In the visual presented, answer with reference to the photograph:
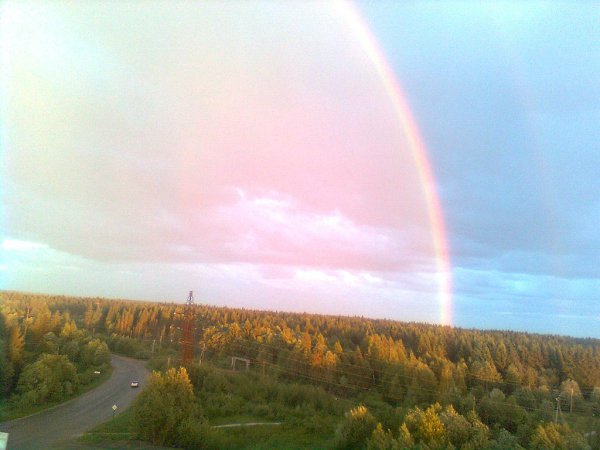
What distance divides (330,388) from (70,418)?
2891cm

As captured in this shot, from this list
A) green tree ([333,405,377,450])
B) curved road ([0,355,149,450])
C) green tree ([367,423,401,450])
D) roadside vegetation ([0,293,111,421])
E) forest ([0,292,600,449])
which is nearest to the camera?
green tree ([367,423,401,450])

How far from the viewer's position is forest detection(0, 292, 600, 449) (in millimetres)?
20672

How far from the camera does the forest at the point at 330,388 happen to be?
20.7 m

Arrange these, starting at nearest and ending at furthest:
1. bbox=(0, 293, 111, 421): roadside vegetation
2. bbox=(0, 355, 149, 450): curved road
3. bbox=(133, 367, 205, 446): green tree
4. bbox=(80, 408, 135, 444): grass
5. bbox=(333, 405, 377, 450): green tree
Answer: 1. bbox=(133, 367, 205, 446): green tree
2. bbox=(80, 408, 135, 444): grass
3. bbox=(0, 355, 149, 450): curved road
4. bbox=(333, 405, 377, 450): green tree
5. bbox=(0, 293, 111, 421): roadside vegetation

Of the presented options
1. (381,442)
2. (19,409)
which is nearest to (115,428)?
(19,409)

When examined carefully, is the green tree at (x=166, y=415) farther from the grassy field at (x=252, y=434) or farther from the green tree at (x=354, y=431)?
the green tree at (x=354, y=431)

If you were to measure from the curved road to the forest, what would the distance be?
179 centimetres

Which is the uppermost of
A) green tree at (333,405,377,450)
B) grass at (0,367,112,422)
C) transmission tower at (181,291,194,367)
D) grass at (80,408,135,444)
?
transmission tower at (181,291,194,367)

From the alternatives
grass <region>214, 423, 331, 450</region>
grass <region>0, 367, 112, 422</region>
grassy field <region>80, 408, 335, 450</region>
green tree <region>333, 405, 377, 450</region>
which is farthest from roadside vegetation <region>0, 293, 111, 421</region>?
green tree <region>333, 405, 377, 450</region>

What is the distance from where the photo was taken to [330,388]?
167 feet

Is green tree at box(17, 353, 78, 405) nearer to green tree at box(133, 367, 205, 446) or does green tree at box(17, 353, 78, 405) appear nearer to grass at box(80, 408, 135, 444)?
grass at box(80, 408, 135, 444)

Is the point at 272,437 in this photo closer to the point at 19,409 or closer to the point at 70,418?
the point at 70,418

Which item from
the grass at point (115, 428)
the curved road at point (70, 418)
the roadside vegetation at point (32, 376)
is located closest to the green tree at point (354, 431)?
the grass at point (115, 428)

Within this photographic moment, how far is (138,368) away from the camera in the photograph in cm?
5350
